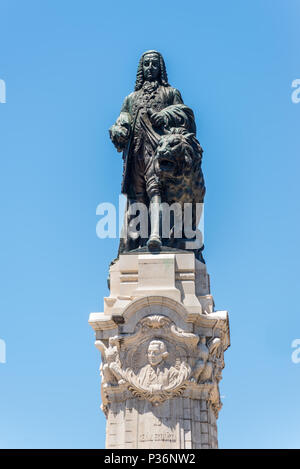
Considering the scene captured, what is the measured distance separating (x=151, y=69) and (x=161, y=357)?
773cm

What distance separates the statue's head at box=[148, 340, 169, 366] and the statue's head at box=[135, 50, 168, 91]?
7.08m

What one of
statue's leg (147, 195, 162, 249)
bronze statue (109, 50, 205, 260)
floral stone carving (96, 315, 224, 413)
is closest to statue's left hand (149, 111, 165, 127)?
bronze statue (109, 50, 205, 260)

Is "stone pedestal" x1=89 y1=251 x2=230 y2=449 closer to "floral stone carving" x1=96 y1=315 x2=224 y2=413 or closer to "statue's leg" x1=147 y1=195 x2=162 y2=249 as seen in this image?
"floral stone carving" x1=96 y1=315 x2=224 y2=413

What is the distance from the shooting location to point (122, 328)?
20547 millimetres

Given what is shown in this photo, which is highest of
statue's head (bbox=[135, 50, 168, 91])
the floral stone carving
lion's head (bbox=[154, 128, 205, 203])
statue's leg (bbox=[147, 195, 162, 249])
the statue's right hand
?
statue's head (bbox=[135, 50, 168, 91])

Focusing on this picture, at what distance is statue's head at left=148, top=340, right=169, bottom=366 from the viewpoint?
66.1 ft

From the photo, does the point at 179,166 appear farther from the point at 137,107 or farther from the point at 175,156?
the point at 137,107

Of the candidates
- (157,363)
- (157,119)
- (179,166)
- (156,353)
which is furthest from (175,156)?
(157,363)

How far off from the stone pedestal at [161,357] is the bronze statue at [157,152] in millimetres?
1458

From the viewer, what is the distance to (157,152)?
22453 millimetres

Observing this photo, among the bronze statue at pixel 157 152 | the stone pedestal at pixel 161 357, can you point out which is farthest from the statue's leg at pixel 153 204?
the stone pedestal at pixel 161 357

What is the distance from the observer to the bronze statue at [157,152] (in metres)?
22.4

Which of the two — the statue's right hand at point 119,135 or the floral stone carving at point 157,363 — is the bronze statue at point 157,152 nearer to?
the statue's right hand at point 119,135
